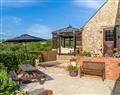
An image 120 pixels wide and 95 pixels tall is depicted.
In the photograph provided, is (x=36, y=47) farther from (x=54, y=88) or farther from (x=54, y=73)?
(x=54, y=88)

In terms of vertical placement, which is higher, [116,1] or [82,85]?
[116,1]

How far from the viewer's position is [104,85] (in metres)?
14.0

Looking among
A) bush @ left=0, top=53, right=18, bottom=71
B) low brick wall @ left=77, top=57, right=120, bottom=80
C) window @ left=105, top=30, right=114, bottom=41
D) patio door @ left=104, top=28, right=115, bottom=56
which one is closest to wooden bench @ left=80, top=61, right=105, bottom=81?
low brick wall @ left=77, top=57, right=120, bottom=80

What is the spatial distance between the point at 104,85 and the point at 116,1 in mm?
10214

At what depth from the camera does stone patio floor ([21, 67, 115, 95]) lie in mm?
12391

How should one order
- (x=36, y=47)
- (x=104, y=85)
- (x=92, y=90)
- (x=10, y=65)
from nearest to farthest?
(x=92, y=90), (x=104, y=85), (x=10, y=65), (x=36, y=47)

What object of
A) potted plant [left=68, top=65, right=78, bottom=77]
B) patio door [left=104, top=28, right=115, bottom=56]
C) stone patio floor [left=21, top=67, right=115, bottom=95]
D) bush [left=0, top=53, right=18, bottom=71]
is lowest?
stone patio floor [left=21, top=67, right=115, bottom=95]

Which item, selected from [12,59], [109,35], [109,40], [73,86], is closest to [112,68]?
[73,86]

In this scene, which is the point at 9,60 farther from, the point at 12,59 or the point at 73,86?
the point at 73,86

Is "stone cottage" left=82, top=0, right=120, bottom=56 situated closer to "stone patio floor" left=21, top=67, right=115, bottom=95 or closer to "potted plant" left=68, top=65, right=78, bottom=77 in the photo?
"potted plant" left=68, top=65, right=78, bottom=77

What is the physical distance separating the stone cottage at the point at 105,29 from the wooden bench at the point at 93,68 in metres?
4.83

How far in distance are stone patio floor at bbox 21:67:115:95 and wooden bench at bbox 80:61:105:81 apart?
0.34 metres

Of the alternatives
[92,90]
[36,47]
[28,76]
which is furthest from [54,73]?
[36,47]

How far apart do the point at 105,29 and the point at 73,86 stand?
979 centimetres
